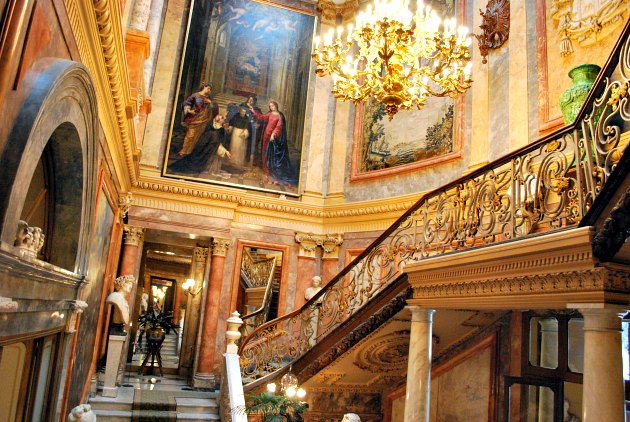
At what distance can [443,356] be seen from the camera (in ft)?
25.4

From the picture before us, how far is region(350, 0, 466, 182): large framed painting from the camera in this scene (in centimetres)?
1073

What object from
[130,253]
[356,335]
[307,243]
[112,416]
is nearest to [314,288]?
[307,243]

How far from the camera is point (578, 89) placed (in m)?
6.20

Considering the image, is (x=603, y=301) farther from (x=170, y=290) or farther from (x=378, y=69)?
(x=170, y=290)

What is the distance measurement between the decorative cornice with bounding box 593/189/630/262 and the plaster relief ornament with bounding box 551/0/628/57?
5715 mm

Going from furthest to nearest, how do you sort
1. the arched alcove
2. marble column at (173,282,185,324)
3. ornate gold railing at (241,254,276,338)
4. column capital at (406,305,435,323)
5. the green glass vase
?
marble column at (173,282,185,324) < ornate gold railing at (241,254,276,338) < the green glass vase < column capital at (406,305,435,323) < the arched alcove

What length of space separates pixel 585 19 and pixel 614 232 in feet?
20.4

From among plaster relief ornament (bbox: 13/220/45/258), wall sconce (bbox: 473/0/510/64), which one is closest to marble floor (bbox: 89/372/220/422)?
plaster relief ornament (bbox: 13/220/45/258)

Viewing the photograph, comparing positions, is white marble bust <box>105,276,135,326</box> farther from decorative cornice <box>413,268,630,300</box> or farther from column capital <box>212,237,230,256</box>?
decorative cornice <box>413,268,630,300</box>

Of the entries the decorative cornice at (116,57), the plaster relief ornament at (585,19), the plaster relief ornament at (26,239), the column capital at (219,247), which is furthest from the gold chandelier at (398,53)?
the column capital at (219,247)

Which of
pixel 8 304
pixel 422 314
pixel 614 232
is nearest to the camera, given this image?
pixel 8 304

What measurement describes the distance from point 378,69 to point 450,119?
14.5 feet

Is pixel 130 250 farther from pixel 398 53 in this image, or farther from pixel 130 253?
pixel 398 53

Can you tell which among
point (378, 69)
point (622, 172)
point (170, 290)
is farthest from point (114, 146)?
point (170, 290)
